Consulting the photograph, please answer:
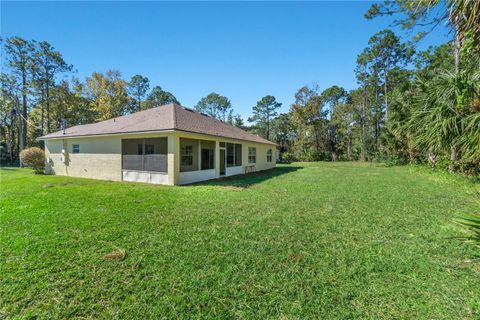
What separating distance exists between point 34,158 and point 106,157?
774 cm

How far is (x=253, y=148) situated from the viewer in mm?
17328

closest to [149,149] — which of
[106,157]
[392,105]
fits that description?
[106,157]

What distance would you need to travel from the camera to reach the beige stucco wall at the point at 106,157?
9.68 metres

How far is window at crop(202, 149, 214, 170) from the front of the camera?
41.0 feet

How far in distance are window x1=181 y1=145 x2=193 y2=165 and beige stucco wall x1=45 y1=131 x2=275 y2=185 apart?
0.99 feet

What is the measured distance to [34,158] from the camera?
587 inches

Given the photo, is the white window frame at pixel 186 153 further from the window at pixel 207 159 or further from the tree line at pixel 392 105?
the tree line at pixel 392 105

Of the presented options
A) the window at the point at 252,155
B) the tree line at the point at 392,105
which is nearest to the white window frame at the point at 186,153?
the window at the point at 252,155

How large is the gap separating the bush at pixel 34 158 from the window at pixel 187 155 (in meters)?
11.2

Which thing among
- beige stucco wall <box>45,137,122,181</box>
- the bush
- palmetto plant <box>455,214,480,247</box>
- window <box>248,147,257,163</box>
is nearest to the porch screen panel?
beige stucco wall <box>45,137,122,181</box>

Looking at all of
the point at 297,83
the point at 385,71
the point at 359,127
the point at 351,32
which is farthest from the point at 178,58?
the point at 359,127

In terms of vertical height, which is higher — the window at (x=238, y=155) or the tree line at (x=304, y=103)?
the tree line at (x=304, y=103)

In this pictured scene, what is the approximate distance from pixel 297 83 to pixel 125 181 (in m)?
30.0

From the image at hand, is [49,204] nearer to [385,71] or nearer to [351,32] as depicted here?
[351,32]
